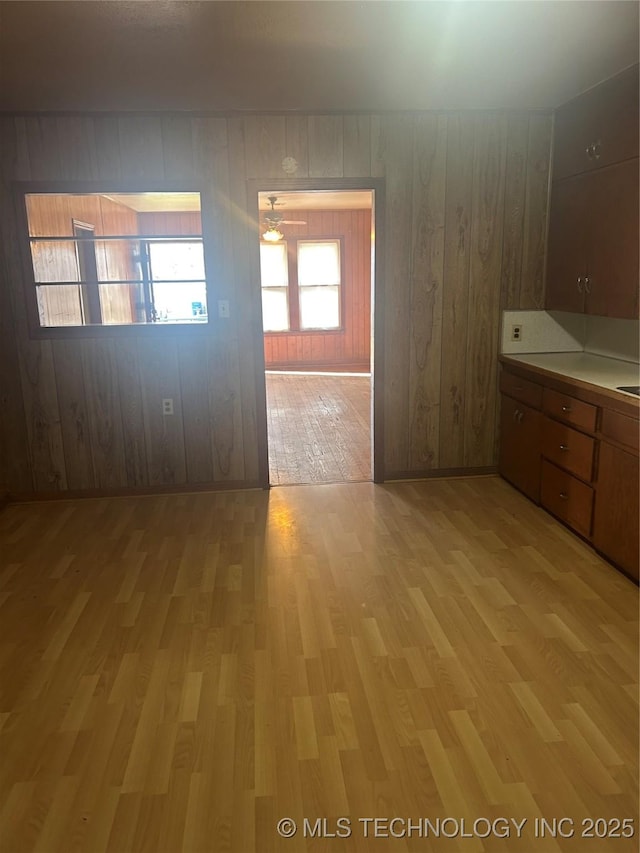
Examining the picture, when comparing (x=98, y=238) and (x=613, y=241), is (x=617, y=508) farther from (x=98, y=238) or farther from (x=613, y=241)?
(x=98, y=238)

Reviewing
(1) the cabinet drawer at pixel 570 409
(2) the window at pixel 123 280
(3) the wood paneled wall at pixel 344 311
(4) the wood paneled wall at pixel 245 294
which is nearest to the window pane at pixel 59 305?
(2) the window at pixel 123 280

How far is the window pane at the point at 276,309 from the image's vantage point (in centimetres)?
968

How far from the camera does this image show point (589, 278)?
362cm

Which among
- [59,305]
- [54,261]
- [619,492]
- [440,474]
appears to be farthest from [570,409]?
[54,261]

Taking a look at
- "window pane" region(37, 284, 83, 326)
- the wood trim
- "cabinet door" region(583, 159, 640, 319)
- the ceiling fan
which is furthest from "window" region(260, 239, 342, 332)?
"cabinet door" region(583, 159, 640, 319)

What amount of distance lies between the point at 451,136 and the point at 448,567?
2.69 m

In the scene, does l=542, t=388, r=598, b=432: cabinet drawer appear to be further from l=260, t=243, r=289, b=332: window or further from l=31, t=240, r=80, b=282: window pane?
l=260, t=243, r=289, b=332: window

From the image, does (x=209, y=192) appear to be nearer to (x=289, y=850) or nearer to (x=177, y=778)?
(x=177, y=778)

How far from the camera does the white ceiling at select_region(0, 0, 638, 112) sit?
2.37 m

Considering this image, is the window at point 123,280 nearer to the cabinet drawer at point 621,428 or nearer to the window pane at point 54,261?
the window pane at point 54,261

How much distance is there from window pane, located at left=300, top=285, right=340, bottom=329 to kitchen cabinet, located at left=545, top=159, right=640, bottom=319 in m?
5.83

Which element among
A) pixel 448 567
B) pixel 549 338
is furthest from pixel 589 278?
pixel 448 567

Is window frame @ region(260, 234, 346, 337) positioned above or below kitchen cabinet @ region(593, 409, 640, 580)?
above

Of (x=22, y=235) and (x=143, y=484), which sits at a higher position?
(x=22, y=235)
